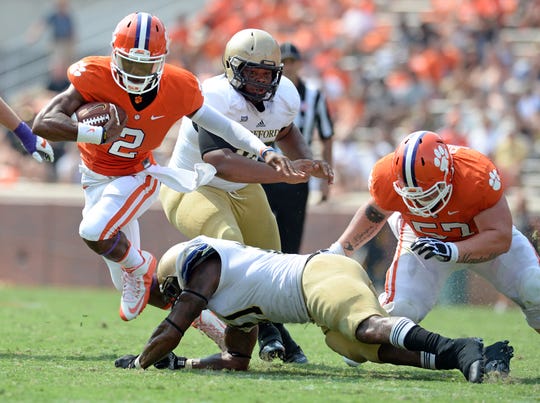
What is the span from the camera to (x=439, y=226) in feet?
18.7

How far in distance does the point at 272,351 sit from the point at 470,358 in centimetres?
140

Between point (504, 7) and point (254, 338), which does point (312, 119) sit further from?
point (504, 7)

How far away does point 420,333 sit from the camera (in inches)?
192

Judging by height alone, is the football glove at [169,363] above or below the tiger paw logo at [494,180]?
below

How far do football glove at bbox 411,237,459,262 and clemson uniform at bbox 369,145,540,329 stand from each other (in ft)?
1.14

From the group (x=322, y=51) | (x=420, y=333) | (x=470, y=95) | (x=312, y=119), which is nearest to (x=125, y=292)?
(x=420, y=333)

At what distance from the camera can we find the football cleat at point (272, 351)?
587 centimetres

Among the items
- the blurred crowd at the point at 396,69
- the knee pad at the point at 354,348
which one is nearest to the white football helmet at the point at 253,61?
the knee pad at the point at 354,348

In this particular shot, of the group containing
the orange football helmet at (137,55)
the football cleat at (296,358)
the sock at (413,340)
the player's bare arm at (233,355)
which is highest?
the orange football helmet at (137,55)

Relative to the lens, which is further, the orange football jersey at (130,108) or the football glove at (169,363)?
the orange football jersey at (130,108)

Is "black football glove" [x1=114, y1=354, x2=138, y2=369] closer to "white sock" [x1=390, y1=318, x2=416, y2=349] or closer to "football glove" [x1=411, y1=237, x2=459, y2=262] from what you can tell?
"white sock" [x1=390, y1=318, x2=416, y2=349]

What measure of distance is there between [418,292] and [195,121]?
5.22ft

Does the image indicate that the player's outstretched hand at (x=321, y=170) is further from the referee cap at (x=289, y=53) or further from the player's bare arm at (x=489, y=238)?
the referee cap at (x=289, y=53)

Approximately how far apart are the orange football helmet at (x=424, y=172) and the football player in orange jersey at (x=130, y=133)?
59 cm
